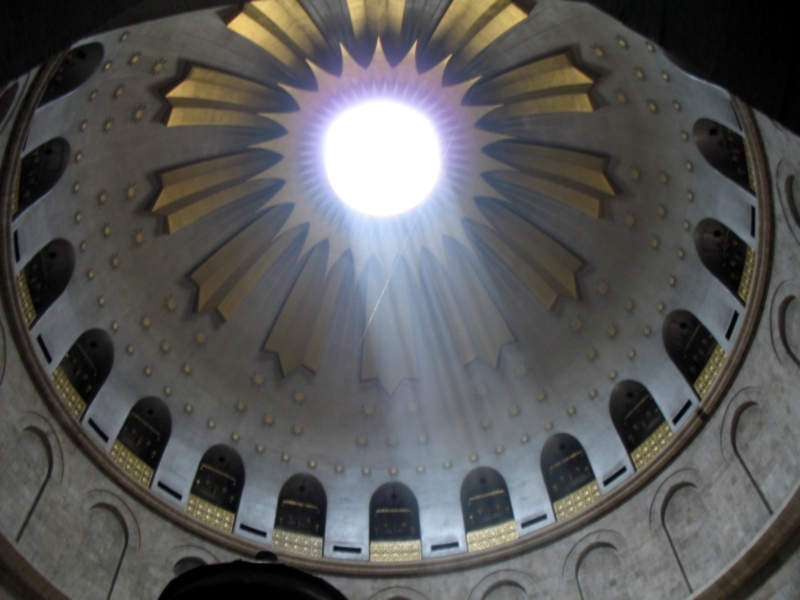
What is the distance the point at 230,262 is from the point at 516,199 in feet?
25.8

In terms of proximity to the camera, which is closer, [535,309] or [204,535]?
[204,535]

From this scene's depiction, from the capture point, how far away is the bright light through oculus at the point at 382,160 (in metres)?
19.2

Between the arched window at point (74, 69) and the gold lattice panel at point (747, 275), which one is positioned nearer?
the arched window at point (74, 69)

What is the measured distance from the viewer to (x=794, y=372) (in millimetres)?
12352

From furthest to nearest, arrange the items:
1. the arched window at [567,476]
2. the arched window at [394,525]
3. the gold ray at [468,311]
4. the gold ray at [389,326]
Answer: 1. the gold ray at [389,326]
2. the gold ray at [468,311]
3. the arched window at [394,525]
4. the arched window at [567,476]

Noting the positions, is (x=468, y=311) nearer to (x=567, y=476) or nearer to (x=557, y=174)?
(x=557, y=174)

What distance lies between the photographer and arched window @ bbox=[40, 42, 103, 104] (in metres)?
13.0

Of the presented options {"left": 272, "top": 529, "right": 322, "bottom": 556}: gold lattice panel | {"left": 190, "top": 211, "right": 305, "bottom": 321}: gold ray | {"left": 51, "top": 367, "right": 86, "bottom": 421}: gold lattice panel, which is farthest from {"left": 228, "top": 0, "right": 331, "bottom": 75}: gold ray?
{"left": 272, "top": 529, "right": 322, "bottom": 556}: gold lattice panel

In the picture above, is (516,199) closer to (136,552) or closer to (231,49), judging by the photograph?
(231,49)

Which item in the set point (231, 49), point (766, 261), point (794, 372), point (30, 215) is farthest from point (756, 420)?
point (30, 215)

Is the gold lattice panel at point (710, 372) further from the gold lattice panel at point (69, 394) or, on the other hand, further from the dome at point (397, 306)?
the gold lattice panel at point (69, 394)

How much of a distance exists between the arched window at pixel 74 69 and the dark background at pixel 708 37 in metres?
9.92

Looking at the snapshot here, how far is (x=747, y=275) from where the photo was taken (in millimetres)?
14211

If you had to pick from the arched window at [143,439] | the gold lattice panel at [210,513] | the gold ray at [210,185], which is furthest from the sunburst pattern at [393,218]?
the gold lattice panel at [210,513]
